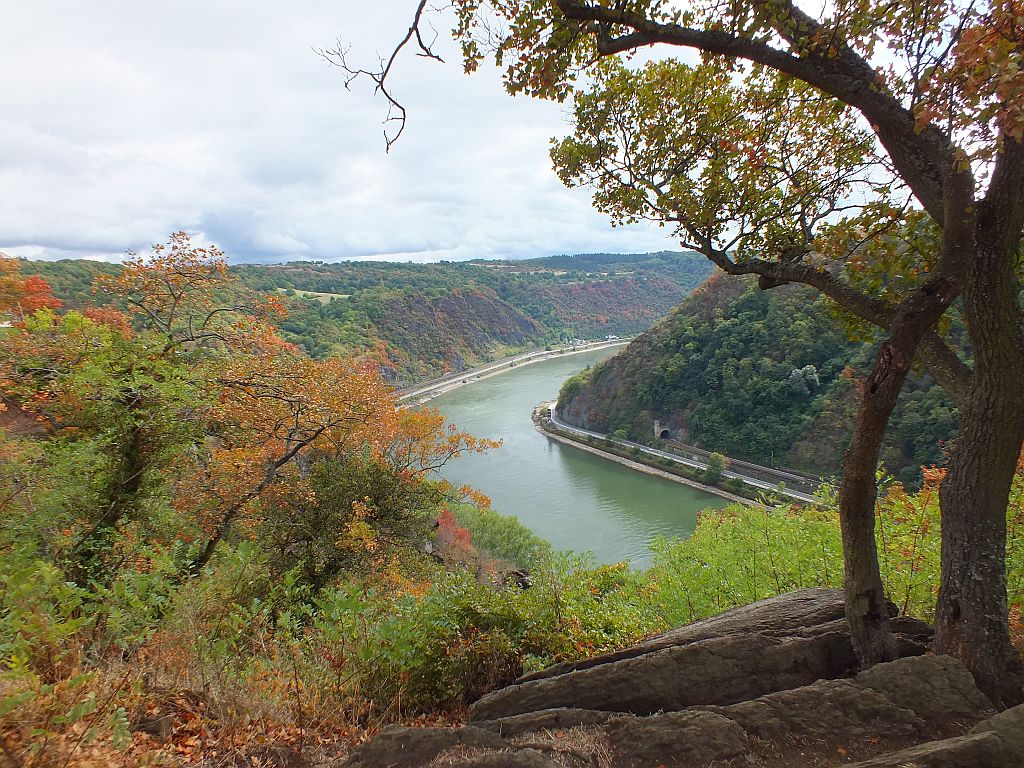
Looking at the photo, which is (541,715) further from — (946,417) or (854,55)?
(946,417)

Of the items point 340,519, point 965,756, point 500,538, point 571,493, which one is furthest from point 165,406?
point 571,493

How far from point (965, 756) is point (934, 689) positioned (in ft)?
1.79

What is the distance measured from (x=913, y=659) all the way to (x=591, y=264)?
12920 cm

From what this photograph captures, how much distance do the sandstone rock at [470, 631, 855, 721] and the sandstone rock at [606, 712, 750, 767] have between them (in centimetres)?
35

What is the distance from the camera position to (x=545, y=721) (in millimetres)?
2414

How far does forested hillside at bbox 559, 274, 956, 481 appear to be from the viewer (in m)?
24.8

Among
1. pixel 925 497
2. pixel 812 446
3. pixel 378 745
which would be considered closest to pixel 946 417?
pixel 812 446

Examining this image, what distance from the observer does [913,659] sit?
221 cm

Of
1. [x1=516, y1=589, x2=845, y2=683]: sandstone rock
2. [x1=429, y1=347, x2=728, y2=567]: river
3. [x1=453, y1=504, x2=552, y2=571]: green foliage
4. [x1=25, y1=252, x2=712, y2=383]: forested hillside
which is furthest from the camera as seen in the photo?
[x1=25, y1=252, x2=712, y2=383]: forested hillside

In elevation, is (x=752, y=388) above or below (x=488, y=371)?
below

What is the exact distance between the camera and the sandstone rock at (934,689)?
2.01 metres

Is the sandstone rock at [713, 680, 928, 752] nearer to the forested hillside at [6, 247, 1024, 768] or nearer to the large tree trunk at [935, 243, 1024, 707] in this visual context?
the large tree trunk at [935, 243, 1024, 707]

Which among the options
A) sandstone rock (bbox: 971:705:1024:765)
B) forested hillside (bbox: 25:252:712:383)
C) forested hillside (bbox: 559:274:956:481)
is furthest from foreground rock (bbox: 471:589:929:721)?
forested hillside (bbox: 25:252:712:383)

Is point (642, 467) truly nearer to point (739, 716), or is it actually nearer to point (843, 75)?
point (739, 716)
